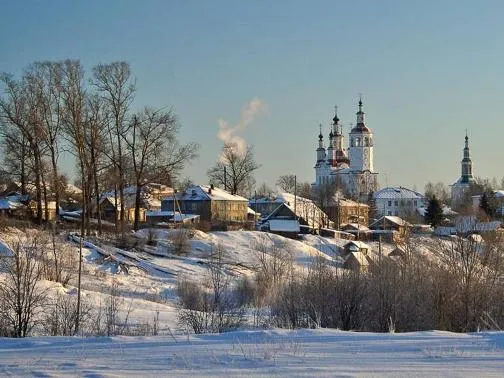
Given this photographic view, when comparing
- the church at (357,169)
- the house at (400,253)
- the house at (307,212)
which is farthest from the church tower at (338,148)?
the house at (400,253)

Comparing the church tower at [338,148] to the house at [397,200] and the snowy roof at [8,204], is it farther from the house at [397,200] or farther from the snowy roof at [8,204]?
the snowy roof at [8,204]

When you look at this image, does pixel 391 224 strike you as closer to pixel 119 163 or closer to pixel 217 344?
pixel 119 163

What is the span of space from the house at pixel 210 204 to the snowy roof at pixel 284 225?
5.94 m

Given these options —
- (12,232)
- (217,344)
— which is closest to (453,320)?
(217,344)

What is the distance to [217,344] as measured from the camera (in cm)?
1032

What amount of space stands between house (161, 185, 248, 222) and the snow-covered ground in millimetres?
57719

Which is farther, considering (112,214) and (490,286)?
(112,214)

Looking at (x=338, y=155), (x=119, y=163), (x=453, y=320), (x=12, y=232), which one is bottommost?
(x=453, y=320)

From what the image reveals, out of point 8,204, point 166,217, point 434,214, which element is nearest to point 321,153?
point 434,214

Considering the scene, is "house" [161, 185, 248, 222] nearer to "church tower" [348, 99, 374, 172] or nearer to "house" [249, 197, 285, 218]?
"house" [249, 197, 285, 218]

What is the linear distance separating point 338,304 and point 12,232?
23441 mm

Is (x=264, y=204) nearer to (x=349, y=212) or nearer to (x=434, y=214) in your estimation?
(x=349, y=212)

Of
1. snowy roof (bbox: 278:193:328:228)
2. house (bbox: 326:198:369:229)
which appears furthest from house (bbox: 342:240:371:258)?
house (bbox: 326:198:369:229)

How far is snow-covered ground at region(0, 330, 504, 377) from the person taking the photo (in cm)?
837
